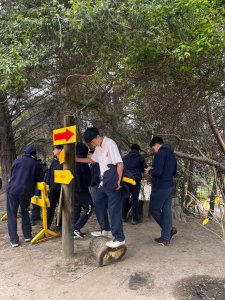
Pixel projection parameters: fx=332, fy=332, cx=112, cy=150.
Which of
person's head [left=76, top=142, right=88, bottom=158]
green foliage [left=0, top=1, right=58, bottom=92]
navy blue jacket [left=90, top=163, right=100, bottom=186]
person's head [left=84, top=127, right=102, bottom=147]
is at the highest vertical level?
green foliage [left=0, top=1, right=58, bottom=92]

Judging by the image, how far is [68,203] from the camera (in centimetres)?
520

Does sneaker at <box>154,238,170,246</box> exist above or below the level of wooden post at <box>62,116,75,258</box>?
below

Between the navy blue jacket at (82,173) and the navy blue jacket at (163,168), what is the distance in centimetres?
125

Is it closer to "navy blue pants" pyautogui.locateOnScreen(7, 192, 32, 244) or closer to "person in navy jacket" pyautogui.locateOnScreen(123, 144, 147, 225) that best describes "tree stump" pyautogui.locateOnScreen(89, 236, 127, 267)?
"navy blue pants" pyautogui.locateOnScreen(7, 192, 32, 244)

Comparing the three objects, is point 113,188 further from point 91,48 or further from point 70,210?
point 91,48

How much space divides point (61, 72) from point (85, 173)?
234cm

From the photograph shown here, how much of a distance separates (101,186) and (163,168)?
1208 mm

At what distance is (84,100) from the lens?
8086mm

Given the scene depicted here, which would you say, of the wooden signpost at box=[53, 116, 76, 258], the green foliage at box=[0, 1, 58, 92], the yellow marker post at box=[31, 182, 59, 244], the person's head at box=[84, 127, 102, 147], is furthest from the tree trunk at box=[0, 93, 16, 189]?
the person's head at box=[84, 127, 102, 147]

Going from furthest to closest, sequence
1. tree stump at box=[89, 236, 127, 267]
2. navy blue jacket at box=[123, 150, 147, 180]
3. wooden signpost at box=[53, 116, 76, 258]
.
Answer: navy blue jacket at box=[123, 150, 147, 180] < wooden signpost at box=[53, 116, 76, 258] < tree stump at box=[89, 236, 127, 267]

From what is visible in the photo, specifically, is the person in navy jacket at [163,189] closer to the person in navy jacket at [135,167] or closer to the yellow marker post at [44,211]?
the person in navy jacket at [135,167]

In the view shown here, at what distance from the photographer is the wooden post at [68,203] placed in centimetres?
518

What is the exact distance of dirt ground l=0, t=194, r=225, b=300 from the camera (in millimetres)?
4121

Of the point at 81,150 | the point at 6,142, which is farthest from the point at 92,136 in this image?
the point at 6,142
